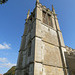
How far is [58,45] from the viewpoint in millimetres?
11594

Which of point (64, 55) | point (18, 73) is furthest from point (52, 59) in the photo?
point (18, 73)

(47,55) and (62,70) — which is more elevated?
(47,55)

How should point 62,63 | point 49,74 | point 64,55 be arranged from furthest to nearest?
point 64,55
point 62,63
point 49,74

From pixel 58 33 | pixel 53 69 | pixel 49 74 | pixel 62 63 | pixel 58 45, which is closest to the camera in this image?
pixel 49 74

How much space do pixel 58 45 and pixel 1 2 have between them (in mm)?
10383

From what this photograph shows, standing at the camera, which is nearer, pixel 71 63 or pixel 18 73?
pixel 71 63

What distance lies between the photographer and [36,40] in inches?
344

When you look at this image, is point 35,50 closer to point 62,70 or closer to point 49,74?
point 49,74

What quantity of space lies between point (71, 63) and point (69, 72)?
1.28 meters

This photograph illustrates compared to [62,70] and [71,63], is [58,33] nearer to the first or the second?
[71,63]

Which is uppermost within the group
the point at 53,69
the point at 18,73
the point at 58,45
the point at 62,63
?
the point at 58,45

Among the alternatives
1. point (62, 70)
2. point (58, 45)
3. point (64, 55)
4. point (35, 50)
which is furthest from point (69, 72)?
point (35, 50)

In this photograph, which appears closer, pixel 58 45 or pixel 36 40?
pixel 36 40

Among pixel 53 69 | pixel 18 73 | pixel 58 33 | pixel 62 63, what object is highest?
pixel 58 33
